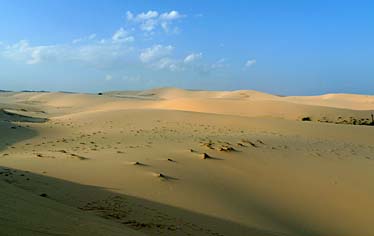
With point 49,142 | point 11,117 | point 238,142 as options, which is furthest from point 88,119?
point 238,142

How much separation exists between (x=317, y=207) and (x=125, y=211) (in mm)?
3397

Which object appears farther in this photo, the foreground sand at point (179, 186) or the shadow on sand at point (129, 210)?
the shadow on sand at point (129, 210)

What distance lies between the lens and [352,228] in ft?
21.1

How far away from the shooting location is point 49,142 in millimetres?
11531

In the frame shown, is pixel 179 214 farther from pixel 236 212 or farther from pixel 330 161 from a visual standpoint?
pixel 330 161

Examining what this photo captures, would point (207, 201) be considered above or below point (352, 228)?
above

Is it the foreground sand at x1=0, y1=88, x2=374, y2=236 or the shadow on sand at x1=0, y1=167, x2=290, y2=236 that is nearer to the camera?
the foreground sand at x1=0, y1=88, x2=374, y2=236

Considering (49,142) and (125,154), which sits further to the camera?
(49,142)

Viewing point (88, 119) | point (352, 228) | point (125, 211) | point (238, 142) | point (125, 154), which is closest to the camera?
point (125, 211)

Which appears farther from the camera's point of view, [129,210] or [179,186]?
[179,186]

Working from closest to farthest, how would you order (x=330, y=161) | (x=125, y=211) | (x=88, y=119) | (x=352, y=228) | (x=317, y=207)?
1. (x=125, y=211)
2. (x=352, y=228)
3. (x=317, y=207)
4. (x=330, y=161)
5. (x=88, y=119)

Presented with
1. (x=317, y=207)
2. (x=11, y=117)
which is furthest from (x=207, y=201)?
(x=11, y=117)

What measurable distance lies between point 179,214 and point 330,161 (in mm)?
5856

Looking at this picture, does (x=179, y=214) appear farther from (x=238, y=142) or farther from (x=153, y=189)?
(x=238, y=142)
